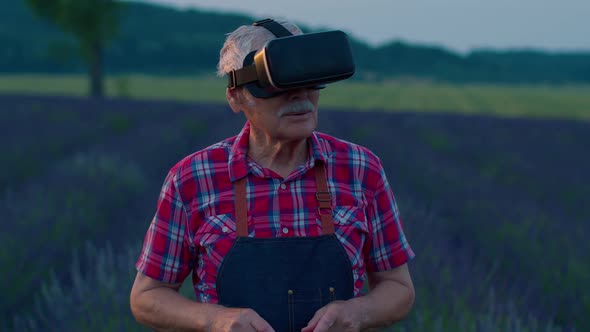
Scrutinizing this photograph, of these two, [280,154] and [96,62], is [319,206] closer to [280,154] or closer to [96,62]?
[280,154]

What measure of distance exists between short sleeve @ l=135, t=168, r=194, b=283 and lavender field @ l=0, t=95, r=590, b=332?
1136mm

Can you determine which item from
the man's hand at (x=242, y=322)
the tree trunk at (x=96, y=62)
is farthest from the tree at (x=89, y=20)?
the man's hand at (x=242, y=322)

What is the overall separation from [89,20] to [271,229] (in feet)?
113

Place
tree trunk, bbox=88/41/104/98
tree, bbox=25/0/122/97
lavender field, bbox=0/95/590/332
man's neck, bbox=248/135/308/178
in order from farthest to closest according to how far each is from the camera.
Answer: tree trunk, bbox=88/41/104/98, tree, bbox=25/0/122/97, lavender field, bbox=0/95/590/332, man's neck, bbox=248/135/308/178

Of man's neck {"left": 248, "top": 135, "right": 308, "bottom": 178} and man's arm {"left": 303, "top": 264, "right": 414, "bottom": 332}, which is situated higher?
man's neck {"left": 248, "top": 135, "right": 308, "bottom": 178}

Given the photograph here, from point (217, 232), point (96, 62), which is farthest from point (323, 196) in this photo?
point (96, 62)

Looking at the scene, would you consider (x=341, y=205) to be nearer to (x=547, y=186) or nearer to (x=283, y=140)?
(x=283, y=140)

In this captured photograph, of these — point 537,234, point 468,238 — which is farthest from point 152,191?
point 537,234

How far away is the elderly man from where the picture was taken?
6.08 feet

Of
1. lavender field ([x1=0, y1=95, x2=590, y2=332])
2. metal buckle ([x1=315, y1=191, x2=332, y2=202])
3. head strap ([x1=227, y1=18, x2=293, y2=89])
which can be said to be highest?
head strap ([x1=227, y1=18, x2=293, y2=89])

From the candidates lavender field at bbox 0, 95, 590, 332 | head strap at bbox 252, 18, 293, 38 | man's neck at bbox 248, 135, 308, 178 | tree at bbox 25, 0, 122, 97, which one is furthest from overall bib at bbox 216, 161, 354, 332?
tree at bbox 25, 0, 122, 97

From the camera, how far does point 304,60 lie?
174 centimetres

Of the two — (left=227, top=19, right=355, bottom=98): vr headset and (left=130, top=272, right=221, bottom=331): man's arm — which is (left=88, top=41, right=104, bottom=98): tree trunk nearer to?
(left=130, top=272, right=221, bottom=331): man's arm

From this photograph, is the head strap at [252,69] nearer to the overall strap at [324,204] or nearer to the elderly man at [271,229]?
the elderly man at [271,229]
